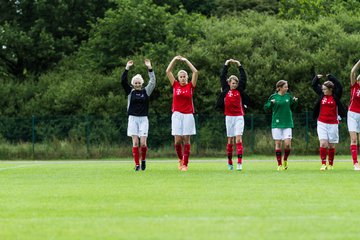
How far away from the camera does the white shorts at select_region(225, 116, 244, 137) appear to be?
69.2 feet

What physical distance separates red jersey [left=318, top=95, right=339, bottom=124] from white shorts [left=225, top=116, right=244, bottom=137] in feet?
6.08

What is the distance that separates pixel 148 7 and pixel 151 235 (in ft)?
133

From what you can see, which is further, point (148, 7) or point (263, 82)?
point (148, 7)

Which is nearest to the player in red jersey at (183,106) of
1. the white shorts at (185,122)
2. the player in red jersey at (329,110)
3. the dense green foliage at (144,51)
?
the white shorts at (185,122)

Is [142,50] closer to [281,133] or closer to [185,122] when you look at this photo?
[185,122]

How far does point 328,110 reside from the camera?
21.2m

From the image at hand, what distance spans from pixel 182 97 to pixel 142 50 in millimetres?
25949

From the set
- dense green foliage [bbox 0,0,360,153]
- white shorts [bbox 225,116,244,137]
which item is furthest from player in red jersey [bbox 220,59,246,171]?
dense green foliage [bbox 0,0,360,153]

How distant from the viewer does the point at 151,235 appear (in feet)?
30.1

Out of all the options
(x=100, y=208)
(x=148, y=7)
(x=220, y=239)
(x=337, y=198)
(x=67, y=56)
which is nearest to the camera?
(x=220, y=239)

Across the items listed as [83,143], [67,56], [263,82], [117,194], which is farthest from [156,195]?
[67,56]

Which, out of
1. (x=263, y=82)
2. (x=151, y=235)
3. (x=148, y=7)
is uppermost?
(x=148, y=7)

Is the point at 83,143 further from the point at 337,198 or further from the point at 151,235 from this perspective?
the point at 151,235

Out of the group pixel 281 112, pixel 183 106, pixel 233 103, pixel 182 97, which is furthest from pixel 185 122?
pixel 281 112
